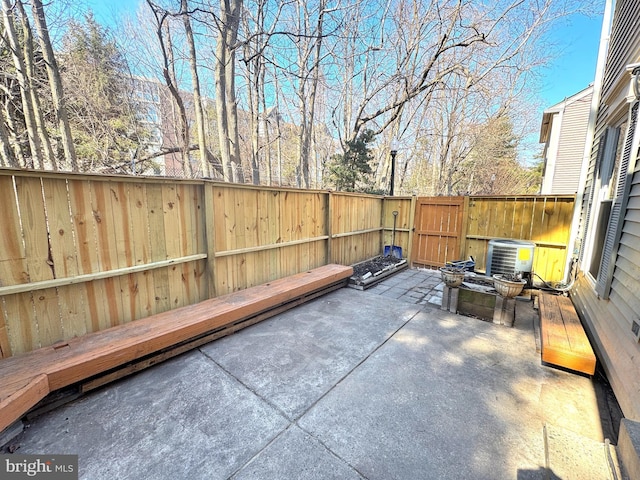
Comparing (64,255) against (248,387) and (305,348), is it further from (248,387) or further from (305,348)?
(305,348)

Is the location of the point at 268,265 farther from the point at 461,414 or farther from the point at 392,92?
the point at 392,92

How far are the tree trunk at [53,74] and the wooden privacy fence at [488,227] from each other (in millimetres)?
8720

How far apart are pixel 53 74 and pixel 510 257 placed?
10.3 m

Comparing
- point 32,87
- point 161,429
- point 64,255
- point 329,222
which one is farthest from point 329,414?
point 32,87

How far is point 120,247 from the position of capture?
2.44m

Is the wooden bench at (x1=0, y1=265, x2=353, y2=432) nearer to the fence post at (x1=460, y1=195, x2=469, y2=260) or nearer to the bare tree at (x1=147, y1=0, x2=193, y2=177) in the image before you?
the fence post at (x1=460, y1=195, x2=469, y2=260)

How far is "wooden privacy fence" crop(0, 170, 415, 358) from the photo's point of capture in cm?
195

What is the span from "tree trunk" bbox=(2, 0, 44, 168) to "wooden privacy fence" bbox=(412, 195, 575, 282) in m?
9.43

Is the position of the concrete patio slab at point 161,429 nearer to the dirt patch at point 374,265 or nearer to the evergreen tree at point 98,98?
the dirt patch at point 374,265

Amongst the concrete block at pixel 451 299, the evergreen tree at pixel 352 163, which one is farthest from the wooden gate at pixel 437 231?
the evergreen tree at pixel 352 163

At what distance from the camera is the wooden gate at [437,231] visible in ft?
17.9

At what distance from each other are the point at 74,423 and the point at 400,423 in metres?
2.14

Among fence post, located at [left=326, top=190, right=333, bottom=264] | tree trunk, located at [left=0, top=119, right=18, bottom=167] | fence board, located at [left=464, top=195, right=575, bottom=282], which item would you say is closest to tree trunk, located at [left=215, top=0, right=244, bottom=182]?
fence post, located at [left=326, top=190, right=333, bottom=264]

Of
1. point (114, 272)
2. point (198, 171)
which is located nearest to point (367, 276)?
point (114, 272)
